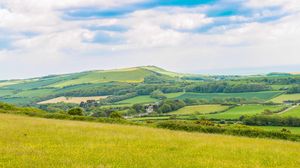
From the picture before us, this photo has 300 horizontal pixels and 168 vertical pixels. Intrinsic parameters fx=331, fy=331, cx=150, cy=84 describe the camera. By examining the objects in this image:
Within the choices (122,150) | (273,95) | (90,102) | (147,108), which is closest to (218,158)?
(122,150)

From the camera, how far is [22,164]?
1258 centimetres

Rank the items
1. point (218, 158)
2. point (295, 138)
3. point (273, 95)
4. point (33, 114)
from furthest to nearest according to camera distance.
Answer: point (273, 95), point (33, 114), point (295, 138), point (218, 158)

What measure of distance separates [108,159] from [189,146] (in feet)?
20.7

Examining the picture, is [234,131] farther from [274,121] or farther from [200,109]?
[200,109]

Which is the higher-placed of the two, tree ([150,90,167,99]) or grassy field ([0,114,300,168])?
grassy field ([0,114,300,168])

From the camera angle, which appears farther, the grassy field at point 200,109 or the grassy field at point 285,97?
the grassy field at point 285,97

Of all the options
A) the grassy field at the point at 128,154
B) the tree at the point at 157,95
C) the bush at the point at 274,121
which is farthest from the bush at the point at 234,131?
the tree at the point at 157,95

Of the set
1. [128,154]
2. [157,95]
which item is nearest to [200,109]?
[157,95]

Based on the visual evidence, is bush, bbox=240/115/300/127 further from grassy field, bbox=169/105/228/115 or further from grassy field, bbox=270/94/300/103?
grassy field, bbox=270/94/300/103

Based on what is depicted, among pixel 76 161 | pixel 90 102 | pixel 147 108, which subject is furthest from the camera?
pixel 90 102

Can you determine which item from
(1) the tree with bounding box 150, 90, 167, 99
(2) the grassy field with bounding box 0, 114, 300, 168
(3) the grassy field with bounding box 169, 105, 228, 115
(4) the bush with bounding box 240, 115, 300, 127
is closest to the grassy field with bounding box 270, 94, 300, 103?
(3) the grassy field with bounding box 169, 105, 228, 115

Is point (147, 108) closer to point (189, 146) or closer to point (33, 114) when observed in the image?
point (33, 114)

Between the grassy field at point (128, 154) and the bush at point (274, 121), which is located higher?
the grassy field at point (128, 154)

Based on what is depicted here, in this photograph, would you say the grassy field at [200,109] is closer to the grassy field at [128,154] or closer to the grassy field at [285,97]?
the grassy field at [285,97]
